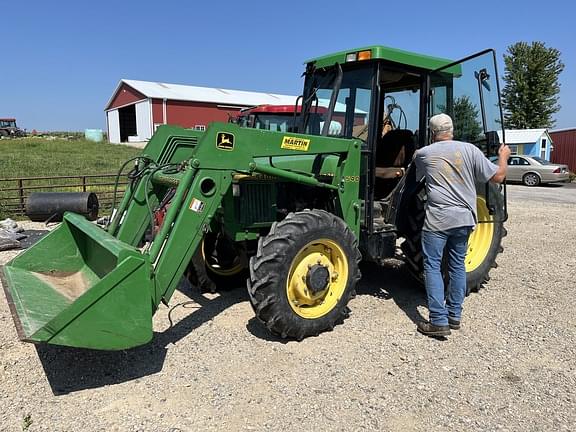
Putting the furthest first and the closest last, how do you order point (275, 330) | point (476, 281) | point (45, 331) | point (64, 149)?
point (64, 149)
point (476, 281)
point (275, 330)
point (45, 331)

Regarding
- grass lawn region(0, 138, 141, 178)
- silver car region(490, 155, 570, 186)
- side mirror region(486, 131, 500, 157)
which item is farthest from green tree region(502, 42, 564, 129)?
side mirror region(486, 131, 500, 157)

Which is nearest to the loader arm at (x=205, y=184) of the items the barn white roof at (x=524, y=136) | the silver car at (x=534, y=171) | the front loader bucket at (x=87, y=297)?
the front loader bucket at (x=87, y=297)

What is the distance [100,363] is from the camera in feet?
11.7

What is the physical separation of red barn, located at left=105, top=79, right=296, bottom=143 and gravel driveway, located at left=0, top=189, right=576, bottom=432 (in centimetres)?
2635

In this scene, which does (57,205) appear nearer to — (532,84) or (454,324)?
(454,324)

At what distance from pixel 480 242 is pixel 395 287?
1056 mm

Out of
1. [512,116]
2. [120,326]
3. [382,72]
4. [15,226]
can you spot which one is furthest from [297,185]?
[512,116]

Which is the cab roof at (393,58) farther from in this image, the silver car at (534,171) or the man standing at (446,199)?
the silver car at (534,171)

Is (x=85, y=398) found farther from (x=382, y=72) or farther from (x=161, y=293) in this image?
(x=382, y=72)

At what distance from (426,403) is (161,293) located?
1.91 meters

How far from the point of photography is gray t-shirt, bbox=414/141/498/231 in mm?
4043

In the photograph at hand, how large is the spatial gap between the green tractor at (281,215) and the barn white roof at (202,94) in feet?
89.2

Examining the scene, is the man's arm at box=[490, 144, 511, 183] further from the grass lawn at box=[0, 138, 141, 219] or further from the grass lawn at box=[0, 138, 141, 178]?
the grass lawn at box=[0, 138, 141, 178]

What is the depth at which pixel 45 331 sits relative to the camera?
9.36 ft
